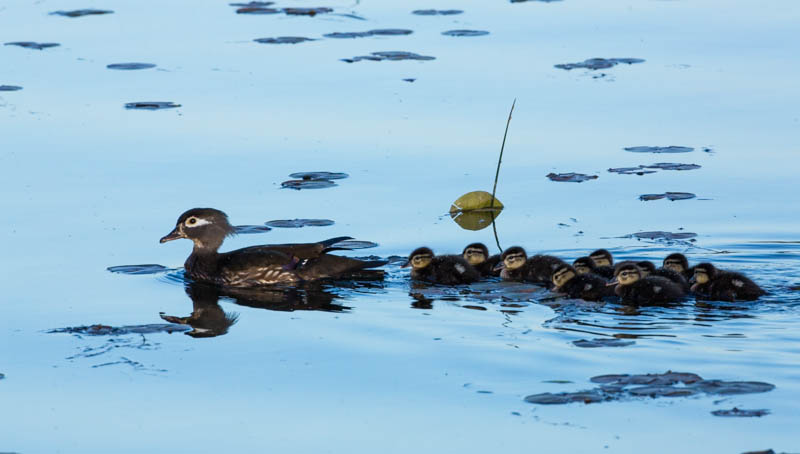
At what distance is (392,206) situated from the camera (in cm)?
1184

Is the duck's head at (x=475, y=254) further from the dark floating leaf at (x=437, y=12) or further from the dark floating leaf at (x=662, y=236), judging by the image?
the dark floating leaf at (x=437, y=12)

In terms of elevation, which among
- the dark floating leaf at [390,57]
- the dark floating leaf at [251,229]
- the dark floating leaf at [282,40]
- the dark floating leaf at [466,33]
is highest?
the dark floating leaf at [466,33]

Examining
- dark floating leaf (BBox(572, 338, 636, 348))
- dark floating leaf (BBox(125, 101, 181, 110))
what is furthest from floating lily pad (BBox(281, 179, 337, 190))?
dark floating leaf (BBox(572, 338, 636, 348))

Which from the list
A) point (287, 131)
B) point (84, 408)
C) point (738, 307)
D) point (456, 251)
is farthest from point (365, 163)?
point (84, 408)

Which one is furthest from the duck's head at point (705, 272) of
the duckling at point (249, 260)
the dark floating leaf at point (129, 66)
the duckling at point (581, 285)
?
the dark floating leaf at point (129, 66)

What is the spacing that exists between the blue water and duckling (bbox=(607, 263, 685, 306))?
0.38 ft

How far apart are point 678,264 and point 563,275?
0.92 metres

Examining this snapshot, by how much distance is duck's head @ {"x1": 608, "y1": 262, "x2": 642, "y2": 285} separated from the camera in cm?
952

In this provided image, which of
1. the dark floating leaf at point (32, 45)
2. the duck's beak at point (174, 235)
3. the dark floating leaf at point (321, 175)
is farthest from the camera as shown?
the dark floating leaf at point (32, 45)

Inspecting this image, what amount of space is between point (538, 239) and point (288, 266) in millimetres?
2038

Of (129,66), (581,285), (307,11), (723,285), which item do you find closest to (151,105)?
(129,66)

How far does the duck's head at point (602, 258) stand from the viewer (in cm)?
1018

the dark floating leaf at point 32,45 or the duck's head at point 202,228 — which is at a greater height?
the dark floating leaf at point 32,45

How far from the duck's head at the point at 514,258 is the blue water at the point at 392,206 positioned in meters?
0.29
